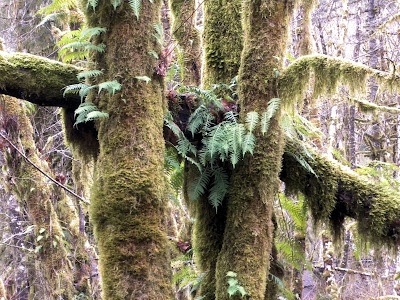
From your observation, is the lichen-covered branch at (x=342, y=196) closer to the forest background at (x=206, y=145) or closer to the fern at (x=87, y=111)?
the forest background at (x=206, y=145)

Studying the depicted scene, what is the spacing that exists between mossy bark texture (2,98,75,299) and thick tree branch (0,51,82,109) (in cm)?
352

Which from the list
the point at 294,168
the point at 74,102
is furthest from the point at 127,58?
the point at 294,168

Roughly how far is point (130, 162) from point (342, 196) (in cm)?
238

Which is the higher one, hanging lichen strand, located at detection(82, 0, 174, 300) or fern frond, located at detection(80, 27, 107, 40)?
fern frond, located at detection(80, 27, 107, 40)

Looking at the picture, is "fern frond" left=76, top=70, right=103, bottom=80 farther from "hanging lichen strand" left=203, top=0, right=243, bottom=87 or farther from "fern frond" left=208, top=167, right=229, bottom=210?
"hanging lichen strand" left=203, top=0, right=243, bottom=87

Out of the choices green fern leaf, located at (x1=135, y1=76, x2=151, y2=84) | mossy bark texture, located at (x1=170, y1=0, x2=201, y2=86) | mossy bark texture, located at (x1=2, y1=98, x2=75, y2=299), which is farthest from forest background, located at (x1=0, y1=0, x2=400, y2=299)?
mossy bark texture, located at (x1=2, y1=98, x2=75, y2=299)

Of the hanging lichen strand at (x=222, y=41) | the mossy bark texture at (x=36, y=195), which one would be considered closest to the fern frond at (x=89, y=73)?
the hanging lichen strand at (x=222, y=41)

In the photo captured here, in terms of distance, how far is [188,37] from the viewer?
6812mm

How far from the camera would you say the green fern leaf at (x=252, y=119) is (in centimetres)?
369

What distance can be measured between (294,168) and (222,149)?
105 centimetres

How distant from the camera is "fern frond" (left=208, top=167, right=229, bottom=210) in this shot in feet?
13.0

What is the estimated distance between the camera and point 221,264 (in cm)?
393

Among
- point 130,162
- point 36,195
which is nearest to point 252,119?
point 130,162

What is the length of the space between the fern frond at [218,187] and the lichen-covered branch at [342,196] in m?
0.83
